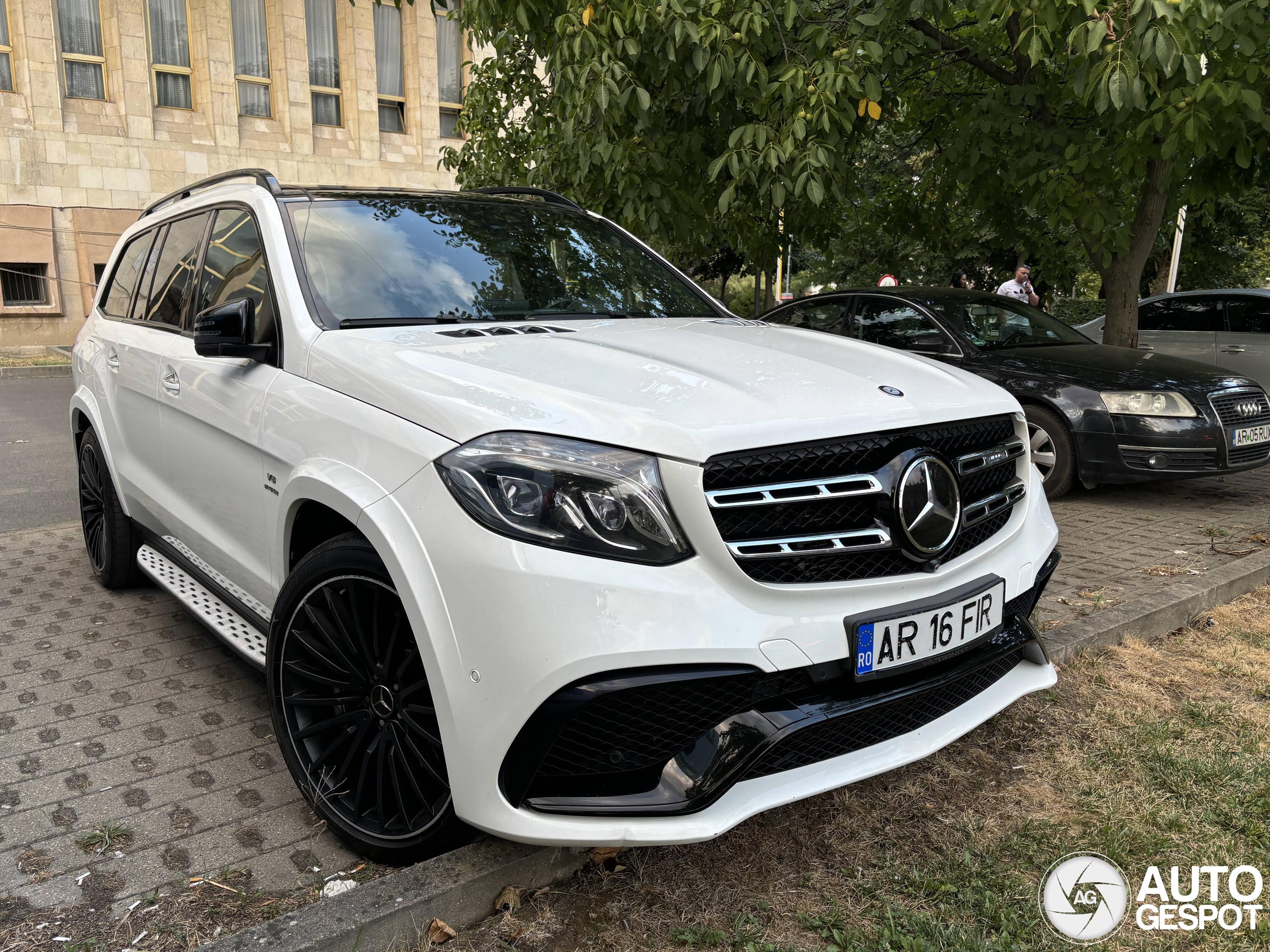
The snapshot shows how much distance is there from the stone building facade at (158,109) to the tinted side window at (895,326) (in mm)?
15607

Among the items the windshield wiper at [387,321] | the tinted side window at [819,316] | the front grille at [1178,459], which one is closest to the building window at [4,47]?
the tinted side window at [819,316]

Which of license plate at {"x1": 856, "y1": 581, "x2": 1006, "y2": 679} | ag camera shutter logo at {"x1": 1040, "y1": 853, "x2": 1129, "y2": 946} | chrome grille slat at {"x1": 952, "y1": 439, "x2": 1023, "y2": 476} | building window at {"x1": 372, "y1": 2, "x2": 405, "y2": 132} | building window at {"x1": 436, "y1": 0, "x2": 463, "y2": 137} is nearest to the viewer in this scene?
license plate at {"x1": 856, "y1": 581, "x2": 1006, "y2": 679}

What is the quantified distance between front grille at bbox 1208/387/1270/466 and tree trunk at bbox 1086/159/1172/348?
1.57 meters

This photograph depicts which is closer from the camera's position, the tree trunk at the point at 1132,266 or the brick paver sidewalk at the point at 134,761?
the brick paver sidewalk at the point at 134,761

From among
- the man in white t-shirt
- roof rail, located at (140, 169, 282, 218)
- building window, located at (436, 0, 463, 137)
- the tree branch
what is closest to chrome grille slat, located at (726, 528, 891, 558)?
roof rail, located at (140, 169, 282, 218)

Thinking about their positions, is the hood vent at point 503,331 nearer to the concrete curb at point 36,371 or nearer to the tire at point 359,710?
the tire at point 359,710

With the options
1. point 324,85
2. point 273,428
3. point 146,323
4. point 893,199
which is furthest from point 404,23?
point 273,428

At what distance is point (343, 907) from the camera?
227cm

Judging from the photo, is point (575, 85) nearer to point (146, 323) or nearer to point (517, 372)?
point (146, 323)

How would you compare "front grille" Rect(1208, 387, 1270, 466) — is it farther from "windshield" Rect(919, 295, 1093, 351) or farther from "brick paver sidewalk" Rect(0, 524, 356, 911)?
"brick paver sidewalk" Rect(0, 524, 356, 911)

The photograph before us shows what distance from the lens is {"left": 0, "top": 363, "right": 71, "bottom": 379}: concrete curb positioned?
16.5 meters

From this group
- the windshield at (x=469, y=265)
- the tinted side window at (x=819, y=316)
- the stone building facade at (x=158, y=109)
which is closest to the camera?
the windshield at (x=469, y=265)

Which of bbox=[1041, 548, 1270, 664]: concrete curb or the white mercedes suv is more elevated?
the white mercedes suv

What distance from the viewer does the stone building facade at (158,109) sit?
19.7 m
